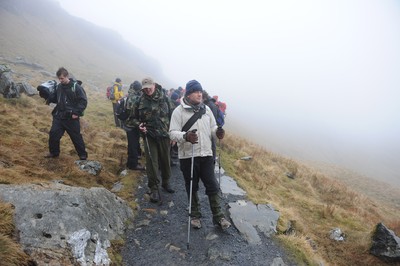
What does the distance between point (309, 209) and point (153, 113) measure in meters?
7.59

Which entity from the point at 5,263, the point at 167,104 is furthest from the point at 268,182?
the point at 5,263

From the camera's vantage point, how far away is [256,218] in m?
6.92

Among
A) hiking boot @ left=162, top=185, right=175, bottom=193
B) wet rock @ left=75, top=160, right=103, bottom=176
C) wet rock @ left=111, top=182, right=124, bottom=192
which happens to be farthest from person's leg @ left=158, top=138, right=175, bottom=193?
wet rock @ left=75, top=160, right=103, bottom=176

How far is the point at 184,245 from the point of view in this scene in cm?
543

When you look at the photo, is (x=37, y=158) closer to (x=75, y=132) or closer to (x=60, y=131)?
(x=60, y=131)

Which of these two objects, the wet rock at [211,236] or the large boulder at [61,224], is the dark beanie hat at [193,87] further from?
the wet rock at [211,236]

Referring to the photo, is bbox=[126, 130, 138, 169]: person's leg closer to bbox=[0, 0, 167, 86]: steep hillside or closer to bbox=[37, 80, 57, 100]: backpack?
bbox=[37, 80, 57, 100]: backpack

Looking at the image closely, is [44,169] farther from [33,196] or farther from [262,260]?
[262,260]

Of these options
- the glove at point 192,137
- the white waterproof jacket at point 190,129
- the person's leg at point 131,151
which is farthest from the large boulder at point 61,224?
the person's leg at point 131,151

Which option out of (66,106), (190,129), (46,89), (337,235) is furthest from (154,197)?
(337,235)

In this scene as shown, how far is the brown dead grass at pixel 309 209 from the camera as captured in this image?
22.4 ft

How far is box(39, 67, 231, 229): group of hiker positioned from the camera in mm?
5648

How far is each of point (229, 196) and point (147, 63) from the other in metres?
131

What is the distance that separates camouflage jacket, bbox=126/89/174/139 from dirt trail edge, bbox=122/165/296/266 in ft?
6.85
